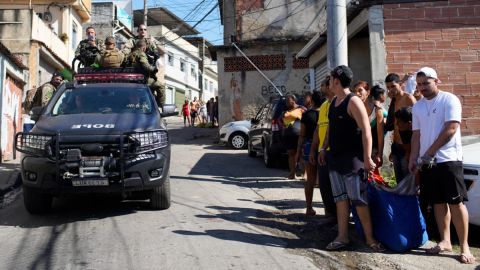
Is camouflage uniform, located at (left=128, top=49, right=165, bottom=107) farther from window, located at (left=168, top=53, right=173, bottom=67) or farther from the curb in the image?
window, located at (left=168, top=53, right=173, bottom=67)

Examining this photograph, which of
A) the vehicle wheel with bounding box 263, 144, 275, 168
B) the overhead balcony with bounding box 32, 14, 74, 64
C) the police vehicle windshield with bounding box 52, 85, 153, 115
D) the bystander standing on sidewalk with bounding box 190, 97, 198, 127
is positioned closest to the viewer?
the police vehicle windshield with bounding box 52, 85, 153, 115

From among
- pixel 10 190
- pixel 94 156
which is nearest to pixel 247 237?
pixel 94 156

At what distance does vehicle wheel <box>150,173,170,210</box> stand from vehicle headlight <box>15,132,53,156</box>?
143cm

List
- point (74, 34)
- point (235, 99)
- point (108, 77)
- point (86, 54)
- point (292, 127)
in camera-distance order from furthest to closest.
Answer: point (74, 34), point (235, 99), point (86, 54), point (292, 127), point (108, 77)

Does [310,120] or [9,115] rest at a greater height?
[9,115]

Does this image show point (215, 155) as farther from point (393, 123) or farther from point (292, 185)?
point (393, 123)

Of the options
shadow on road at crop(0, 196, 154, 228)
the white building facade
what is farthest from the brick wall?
the white building facade

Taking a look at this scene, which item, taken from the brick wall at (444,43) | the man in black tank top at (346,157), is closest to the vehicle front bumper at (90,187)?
the man in black tank top at (346,157)

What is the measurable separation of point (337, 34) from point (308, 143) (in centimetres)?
204

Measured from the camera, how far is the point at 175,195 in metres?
7.95

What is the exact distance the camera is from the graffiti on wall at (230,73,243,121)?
770 inches

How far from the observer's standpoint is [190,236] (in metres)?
5.45

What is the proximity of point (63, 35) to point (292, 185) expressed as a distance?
17526 millimetres

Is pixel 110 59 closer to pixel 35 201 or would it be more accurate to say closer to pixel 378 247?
pixel 35 201
